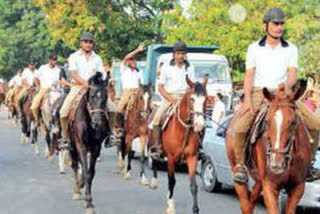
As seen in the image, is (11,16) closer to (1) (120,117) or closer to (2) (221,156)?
(1) (120,117)

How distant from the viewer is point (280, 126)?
7941 mm

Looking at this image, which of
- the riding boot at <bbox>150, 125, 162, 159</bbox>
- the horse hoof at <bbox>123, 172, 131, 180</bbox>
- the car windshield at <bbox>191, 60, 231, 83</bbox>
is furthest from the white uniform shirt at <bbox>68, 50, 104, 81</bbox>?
the car windshield at <bbox>191, 60, 231, 83</bbox>

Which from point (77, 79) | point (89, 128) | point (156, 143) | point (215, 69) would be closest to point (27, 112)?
point (215, 69)

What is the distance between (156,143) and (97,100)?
1381 millimetres

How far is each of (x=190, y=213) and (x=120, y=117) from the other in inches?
227

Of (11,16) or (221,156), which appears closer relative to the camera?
(221,156)

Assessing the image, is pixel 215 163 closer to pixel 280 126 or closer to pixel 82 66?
pixel 82 66

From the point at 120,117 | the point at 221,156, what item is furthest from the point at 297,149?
the point at 120,117

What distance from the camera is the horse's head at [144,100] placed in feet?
57.1

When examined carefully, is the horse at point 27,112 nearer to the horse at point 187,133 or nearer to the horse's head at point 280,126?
the horse at point 187,133

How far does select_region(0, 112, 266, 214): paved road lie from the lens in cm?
1260

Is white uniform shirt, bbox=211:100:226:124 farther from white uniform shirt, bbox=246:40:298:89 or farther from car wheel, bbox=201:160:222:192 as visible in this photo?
white uniform shirt, bbox=246:40:298:89

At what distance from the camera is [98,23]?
3456cm

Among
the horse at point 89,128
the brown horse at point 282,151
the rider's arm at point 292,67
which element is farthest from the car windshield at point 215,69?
the brown horse at point 282,151
